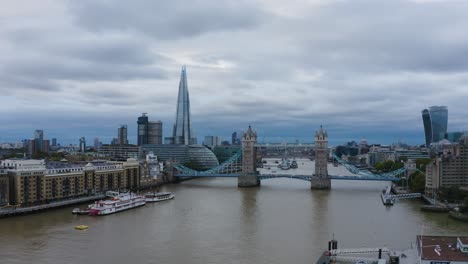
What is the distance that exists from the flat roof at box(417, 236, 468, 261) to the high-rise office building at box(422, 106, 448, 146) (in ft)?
251

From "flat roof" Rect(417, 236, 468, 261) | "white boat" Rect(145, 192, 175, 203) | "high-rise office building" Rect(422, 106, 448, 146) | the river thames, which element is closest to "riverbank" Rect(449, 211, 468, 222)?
the river thames

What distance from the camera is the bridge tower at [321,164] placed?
35.1m

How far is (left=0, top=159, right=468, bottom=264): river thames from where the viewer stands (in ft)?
48.9

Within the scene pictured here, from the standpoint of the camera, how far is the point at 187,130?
69.6 meters

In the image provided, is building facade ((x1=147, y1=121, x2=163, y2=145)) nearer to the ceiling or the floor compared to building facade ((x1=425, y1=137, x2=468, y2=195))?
nearer to the ceiling

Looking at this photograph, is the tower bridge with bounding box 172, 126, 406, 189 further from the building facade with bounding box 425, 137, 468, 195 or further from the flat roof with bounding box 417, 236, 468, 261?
the flat roof with bounding box 417, 236, 468, 261

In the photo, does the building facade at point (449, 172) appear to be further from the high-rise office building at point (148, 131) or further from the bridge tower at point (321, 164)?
the high-rise office building at point (148, 131)

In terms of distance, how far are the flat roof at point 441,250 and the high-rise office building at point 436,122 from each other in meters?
76.5

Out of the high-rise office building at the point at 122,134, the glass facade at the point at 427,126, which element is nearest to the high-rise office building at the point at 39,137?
the high-rise office building at the point at 122,134

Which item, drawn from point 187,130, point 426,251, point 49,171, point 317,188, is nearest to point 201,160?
point 187,130

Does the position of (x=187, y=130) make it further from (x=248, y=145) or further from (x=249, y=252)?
(x=249, y=252)

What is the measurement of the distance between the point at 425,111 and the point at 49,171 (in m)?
73.1

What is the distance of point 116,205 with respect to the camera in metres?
24.0

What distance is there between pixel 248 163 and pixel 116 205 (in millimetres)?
16030
